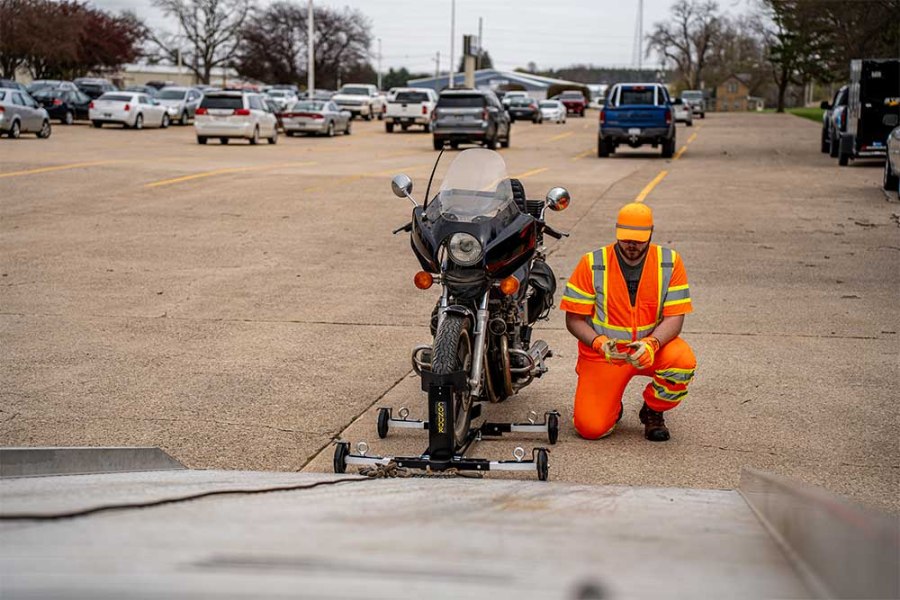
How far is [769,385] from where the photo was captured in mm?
7773

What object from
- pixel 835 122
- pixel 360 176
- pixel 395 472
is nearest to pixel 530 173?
pixel 360 176

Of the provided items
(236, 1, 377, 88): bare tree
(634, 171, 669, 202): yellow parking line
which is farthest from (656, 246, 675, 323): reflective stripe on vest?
(236, 1, 377, 88): bare tree

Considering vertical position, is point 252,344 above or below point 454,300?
below

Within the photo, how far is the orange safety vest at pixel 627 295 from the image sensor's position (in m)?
6.47

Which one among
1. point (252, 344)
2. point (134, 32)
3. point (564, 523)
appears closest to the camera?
point (564, 523)

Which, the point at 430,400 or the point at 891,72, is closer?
the point at 430,400

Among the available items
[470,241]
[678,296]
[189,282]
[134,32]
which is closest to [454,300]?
[470,241]

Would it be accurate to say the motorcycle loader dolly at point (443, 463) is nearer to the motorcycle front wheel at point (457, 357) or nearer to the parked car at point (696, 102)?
the motorcycle front wheel at point (457, 357)

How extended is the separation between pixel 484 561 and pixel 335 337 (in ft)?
23.2

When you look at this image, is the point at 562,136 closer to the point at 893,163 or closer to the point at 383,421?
the point at 893,163

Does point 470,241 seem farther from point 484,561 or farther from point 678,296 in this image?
point 484,561

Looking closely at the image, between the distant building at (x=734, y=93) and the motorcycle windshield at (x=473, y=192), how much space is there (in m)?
136

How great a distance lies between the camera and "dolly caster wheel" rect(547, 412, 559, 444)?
20.7 ft

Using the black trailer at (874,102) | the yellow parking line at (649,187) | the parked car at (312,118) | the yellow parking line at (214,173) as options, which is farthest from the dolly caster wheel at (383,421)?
the parked car at (312,118)
